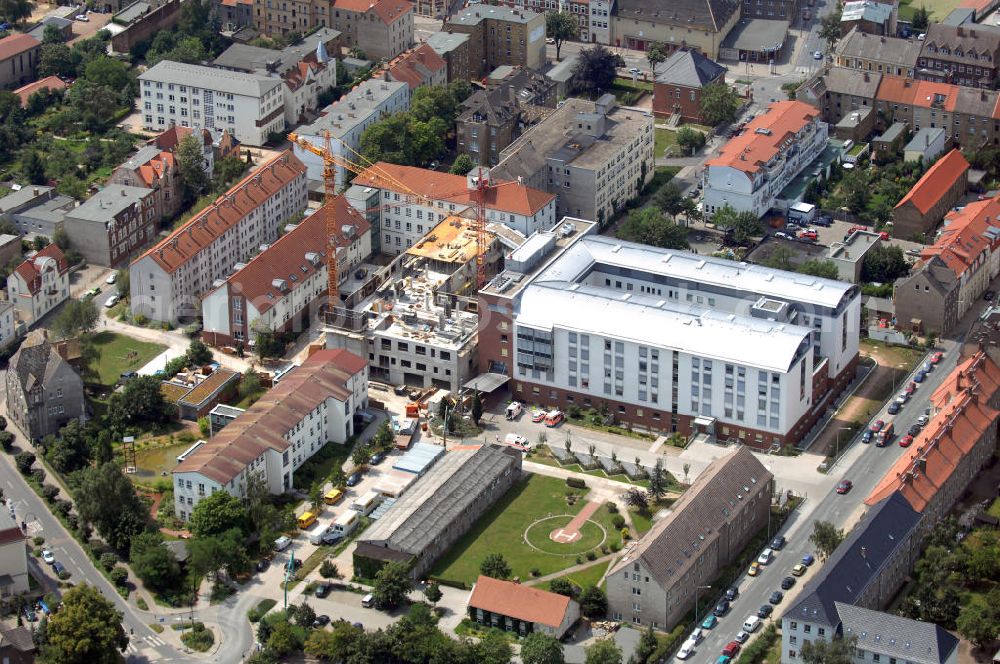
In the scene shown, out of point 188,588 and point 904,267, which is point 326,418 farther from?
point 904,267

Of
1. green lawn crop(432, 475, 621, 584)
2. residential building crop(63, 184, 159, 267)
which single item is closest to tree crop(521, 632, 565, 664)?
green lawn crop(432, 475, 621, 584)

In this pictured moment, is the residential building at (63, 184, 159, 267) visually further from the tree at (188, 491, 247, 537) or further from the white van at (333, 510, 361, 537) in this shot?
the white van at (333, 510, 361, 537)

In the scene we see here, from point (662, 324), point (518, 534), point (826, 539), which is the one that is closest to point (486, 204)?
point (662, 324)

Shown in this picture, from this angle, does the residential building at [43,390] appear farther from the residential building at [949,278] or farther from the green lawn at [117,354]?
the residential building at [949,278]

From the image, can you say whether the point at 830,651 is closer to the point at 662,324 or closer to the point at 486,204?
the point at 662,324

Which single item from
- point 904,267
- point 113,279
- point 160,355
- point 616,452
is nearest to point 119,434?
point 160,355
